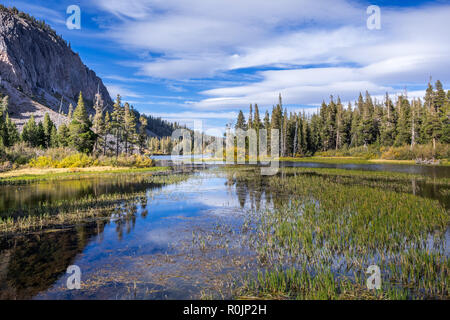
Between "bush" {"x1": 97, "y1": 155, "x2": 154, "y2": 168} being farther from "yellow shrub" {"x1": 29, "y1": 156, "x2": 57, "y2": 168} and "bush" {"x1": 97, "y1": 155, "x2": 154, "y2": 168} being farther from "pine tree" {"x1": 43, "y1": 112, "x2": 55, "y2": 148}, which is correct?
"pine tree" {"x1": 43, "y1": 112, "x2": 55, "y2": 148}

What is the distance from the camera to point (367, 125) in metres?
80.6

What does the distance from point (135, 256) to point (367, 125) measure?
85.0 m

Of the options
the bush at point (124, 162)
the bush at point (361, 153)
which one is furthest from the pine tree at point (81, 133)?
the bush at point (361, 153)

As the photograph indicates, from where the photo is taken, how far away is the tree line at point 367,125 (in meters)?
63.8

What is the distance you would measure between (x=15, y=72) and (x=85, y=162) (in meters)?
A: 134

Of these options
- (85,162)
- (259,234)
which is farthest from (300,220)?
(85,162)

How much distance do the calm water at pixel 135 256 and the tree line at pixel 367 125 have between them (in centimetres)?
5681

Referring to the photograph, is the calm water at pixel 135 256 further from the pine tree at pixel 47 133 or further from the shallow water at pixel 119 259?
the pine tree at pixel 47 133

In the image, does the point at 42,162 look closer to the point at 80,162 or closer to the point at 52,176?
the point at 80,162

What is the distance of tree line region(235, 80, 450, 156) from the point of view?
209 feet

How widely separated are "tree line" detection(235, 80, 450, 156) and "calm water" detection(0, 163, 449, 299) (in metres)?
56.8

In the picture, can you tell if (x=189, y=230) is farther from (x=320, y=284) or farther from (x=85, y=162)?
(x=85, y=162)

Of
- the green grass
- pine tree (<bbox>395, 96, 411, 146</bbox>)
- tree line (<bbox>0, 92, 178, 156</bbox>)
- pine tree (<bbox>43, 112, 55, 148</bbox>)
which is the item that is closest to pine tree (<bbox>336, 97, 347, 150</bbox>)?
pine tree (<bbox>395, 96, 411, 146</bbox>)
